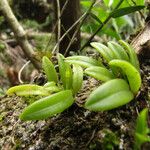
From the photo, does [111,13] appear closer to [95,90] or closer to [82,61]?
[82,61]

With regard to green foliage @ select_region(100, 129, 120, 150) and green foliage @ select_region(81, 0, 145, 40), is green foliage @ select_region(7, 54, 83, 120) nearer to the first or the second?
green foliage @ select_region(100, 129, 120, 150)

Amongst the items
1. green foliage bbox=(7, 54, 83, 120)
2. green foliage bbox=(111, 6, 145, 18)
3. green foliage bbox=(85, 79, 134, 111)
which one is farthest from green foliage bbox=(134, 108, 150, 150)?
green foliage bbox=(111, 6, 145, 18)

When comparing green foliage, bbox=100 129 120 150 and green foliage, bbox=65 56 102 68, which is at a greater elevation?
green foliage, bbox=65 56 102 68

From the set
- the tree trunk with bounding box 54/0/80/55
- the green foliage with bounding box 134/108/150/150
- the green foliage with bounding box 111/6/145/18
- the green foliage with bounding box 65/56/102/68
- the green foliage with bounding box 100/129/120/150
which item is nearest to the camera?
the green foliage with bounding box 134/108/150/150

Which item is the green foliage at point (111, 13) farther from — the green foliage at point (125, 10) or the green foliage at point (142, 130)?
the green foliage at point (142, 130)

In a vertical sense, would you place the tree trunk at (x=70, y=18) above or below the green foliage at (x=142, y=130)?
below

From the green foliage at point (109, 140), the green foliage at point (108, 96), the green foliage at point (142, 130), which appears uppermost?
the green foliage at point (108, 96)

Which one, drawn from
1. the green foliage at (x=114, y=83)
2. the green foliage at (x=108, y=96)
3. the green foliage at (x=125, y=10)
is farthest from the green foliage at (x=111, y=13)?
the green foliage at (x=108, y=96)

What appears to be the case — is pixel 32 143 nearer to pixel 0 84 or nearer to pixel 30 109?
pixel 30 109

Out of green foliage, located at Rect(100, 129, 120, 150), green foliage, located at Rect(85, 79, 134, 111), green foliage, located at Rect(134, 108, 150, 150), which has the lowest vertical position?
green foliage, located at Rect(100, 129, 120, 150)
